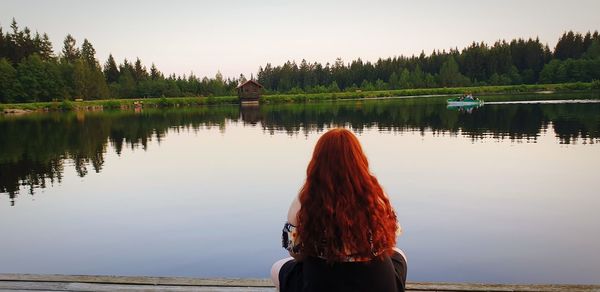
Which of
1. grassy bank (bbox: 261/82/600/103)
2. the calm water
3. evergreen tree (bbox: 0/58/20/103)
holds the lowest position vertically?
the calm water

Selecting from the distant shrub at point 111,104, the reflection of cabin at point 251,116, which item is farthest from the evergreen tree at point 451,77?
the distant shrub at point 111,104

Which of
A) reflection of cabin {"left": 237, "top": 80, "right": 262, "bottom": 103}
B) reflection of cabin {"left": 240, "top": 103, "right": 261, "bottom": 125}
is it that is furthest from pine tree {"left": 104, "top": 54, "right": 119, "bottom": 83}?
reflection of cabin {"left": 240, "top": 103, "right": 261, "bottom": 125}

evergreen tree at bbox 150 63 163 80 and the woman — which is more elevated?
evergreen tree at bbox 150 63 163 80

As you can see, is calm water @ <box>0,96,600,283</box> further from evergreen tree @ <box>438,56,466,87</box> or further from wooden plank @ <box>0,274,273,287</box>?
evergreen tree @ <box>438,56,466,87</box>

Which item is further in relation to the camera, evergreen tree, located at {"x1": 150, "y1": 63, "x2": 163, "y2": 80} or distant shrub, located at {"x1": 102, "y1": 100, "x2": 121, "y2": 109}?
evergreen tree, located at {"x1": 150, "y1": 63, "x2": 163, "y2": 80}

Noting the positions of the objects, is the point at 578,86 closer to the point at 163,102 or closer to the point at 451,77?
the point at 451,77

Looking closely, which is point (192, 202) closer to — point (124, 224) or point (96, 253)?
point (124, 224)

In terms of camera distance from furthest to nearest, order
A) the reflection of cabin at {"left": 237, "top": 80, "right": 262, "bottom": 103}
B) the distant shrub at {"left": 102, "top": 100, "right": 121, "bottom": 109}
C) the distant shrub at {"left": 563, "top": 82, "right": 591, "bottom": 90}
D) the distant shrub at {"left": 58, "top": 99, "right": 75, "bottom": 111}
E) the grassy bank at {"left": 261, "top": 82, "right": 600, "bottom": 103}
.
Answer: the grassy bank at {"left": 261, "top": 82, "right": 600, "bottom": 103} → the distant shrub at {"left": 563, "top": 82, "right": 591, "bottom": 90} → the reflection of cabin at {"left": 237, "top": 80, "right": 262, "bottom": 103} → the distant shrub at {"left": 102, "top": 100, "right": 121, "bottom": 109} → the distant shrub at {"left": 58, "top": 99, "right": 75, "bottom": 111}

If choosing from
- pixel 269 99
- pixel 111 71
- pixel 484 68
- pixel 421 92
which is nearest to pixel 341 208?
pixel 269 99

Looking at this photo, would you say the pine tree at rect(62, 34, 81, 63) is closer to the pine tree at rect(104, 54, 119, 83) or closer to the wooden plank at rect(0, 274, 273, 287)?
the pine tree at rect(104, 54, 119, 83)

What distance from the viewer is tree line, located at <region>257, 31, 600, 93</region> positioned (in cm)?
11894

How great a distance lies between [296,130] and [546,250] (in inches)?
1036

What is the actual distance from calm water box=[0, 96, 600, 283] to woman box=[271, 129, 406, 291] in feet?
20.3

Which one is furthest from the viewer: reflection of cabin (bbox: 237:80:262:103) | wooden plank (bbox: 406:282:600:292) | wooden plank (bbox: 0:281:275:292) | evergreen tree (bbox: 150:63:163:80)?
evergreen tree (bbox: 150:63:163:80)
